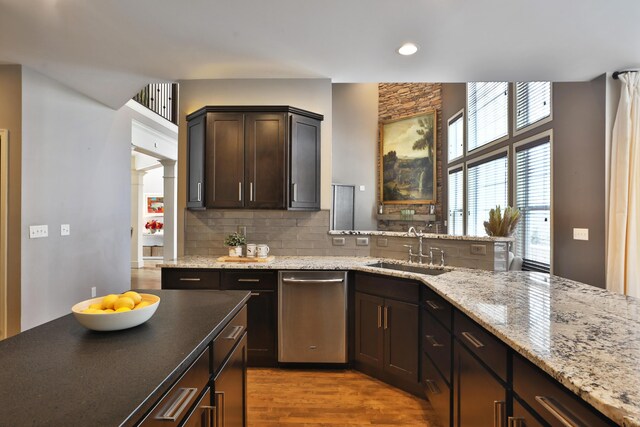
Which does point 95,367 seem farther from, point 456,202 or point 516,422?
point 456,202

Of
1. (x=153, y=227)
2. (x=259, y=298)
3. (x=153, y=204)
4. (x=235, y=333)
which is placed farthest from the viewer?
(x=153, y=204)

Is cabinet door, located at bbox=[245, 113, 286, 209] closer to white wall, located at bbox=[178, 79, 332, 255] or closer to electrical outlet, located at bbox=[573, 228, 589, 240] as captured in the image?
white wall, located at bbox=[178, 79, 332, 255]

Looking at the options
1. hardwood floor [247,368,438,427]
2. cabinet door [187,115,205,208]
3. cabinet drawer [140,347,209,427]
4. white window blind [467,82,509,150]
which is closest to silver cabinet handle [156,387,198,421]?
cabinet drawer [140,347,209,427]

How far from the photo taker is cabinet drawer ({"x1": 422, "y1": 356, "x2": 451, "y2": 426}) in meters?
1.92

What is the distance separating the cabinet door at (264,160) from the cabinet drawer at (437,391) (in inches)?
72.9

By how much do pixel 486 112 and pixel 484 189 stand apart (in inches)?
50.3

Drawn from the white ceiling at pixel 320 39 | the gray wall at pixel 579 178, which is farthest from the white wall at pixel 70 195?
the gray wall at pixel 579 178

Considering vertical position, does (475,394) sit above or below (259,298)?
below

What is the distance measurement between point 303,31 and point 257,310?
2.30 meters

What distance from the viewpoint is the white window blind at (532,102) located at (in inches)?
154

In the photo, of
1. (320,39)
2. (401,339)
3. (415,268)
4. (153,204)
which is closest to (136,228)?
(153,204)

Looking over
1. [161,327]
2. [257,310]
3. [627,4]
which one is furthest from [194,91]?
[627,4]

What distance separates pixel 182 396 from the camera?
1.01 metres

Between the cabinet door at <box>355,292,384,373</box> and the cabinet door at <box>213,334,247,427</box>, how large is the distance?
4.27ft
